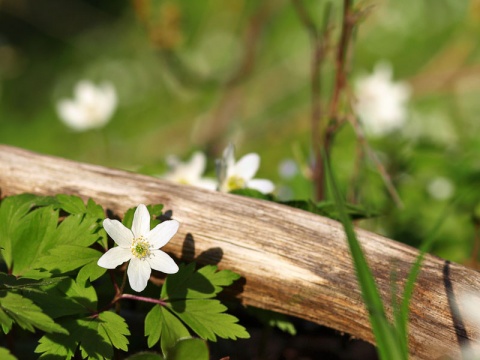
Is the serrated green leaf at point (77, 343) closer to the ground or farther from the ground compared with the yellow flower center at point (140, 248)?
closer to the ground

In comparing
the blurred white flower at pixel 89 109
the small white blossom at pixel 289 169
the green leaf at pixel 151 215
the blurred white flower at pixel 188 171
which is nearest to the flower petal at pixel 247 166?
the blurred white flower at pixel 188 171

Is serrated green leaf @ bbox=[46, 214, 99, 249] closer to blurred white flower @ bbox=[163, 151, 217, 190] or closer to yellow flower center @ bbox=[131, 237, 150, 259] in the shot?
yellow flower center @ bbox=[131, 237, 150, 259]

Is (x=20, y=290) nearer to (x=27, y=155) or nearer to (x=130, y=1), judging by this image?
(x=27, y=155)

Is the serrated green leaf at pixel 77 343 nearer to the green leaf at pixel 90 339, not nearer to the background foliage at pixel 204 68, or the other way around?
the green leaf at pixel 90 339

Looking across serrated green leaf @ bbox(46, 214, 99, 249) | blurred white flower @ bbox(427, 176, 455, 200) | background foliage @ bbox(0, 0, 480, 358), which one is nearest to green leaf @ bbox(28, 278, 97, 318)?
serrated green leaf @ bbox(46, 214, 99, 249)

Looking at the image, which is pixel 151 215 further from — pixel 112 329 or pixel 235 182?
pixel 235 182

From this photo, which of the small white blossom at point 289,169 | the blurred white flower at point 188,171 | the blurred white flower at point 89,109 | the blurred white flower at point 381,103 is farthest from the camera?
the blurred white flower at point 89,109
